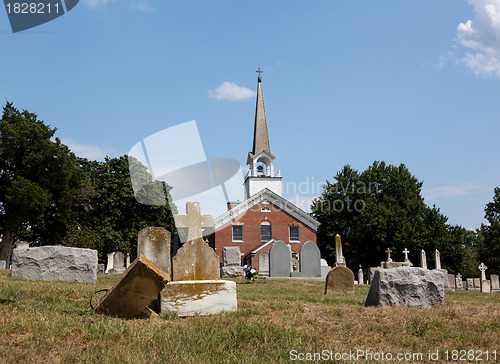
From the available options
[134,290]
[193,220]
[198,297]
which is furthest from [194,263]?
[134,290]

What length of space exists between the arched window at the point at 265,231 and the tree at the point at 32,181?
19.3 m

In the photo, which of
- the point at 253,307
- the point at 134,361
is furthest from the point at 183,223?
the point at 134,361

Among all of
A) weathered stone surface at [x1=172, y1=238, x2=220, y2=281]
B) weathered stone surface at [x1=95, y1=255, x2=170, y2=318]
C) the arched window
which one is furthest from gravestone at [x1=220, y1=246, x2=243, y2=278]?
the arched window

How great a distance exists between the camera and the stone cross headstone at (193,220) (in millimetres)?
9133

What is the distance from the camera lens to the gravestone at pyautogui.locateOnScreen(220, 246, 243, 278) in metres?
25.2

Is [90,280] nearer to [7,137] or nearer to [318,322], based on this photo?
[318,322]

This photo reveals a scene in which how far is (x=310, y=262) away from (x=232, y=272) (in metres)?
5.51

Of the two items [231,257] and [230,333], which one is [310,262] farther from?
[230,333]

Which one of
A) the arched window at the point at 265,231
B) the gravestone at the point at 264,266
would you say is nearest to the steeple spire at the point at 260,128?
the arched window at the point at 265,231

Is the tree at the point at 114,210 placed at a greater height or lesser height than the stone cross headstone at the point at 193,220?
greater

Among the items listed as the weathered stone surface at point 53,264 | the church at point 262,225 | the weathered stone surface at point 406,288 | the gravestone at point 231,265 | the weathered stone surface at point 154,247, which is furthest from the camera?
the church at point 262,225

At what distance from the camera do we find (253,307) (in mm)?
8797

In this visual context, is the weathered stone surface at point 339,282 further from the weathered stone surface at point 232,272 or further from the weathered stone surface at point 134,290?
the weathered stone surface at point 232,272

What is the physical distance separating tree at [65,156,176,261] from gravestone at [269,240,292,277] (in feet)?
68.7
